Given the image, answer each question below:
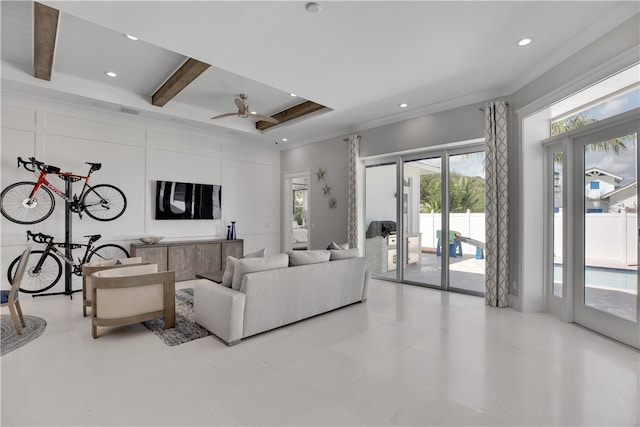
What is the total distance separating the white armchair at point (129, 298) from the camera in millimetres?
3045

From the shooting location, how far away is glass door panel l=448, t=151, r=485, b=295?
4.79 metres

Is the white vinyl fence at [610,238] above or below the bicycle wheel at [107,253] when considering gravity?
above

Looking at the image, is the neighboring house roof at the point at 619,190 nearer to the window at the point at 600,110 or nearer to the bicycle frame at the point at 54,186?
the window at the point at 600,110

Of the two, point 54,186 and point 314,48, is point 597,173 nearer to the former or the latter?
point 314,48

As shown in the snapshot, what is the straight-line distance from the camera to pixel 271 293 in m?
3.24

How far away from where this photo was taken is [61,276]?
15.7ft

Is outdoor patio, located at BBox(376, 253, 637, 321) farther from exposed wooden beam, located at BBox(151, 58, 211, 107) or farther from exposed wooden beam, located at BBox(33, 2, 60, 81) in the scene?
exposed wooden beam, located at BBox(33, 2, 60, 81)

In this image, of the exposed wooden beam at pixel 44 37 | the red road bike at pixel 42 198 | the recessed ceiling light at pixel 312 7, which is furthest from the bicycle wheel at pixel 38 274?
the recessed ceiling light at pixel 312 7

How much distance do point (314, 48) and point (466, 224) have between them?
11.5 ft

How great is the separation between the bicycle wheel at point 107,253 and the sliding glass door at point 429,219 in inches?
174

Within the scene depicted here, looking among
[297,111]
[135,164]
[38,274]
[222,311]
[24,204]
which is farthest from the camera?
[297,111]

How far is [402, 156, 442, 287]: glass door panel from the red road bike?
5.17m

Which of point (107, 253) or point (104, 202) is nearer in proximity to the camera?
point (104, 202)

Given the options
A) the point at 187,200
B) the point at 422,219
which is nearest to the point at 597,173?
the point at 422,219
